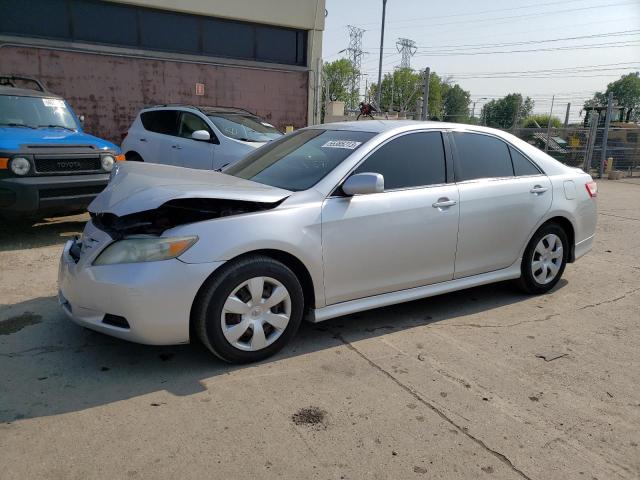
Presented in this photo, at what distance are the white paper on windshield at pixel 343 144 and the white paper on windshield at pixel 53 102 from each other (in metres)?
5.15

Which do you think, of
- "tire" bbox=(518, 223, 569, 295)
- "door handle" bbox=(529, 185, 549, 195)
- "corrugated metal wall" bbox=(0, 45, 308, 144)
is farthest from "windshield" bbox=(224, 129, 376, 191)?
"corrugated metal wall" bbox=(0, 45, 308, 144)

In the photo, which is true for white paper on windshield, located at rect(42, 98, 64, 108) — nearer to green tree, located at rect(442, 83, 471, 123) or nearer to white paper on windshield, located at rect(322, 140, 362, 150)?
white paper on windshield, located at rect(322, 140, 362, 150)

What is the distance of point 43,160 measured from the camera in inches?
241

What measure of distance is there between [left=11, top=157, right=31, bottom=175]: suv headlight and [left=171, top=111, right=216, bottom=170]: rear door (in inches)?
109

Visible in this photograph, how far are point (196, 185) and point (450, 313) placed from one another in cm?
241

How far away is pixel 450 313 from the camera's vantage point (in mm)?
4496

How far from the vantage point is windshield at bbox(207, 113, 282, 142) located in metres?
8.36

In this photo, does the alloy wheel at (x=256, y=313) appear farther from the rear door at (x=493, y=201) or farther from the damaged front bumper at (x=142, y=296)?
the rear door at (x=493, y=201)

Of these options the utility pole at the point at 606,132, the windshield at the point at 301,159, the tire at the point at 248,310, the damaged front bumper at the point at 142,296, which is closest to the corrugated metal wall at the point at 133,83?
the utility pole at the point at 606,132

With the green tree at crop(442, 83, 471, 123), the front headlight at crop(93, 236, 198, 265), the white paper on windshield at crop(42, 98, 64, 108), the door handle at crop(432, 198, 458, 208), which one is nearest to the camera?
the front headlight at crop(93, 236, 198, 265)

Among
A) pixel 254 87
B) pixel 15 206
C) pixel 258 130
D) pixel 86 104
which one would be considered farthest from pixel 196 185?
pixel 254 87

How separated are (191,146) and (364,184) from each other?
18.3 ft

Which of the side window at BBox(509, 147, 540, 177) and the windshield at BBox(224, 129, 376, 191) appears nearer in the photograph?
the windshield at BBox(224, 129, 376, 191)

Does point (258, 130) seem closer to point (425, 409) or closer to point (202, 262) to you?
point (202, 262)
